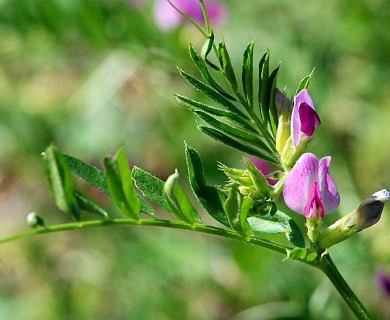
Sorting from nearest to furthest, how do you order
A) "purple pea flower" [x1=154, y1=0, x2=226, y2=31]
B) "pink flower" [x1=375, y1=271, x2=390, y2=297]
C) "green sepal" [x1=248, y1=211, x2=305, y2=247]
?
1. "green sepal" [x1=248, y1=211, x2=305, y2=247]
2. "pink flower" [x1=375, y1=271, x2=390, y2=297]
3. "purple pea flower" [x1=154, y1=0, x2=226, y2=31]

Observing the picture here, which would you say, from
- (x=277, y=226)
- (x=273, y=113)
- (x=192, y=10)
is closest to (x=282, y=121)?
(x=273, y=113)

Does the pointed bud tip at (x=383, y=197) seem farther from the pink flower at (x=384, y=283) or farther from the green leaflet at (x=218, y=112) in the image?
the pink flower at (x=384, y=283)

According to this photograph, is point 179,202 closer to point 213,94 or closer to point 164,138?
point 213,94

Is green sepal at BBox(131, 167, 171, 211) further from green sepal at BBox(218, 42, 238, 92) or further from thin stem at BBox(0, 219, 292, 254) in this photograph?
green sepal at BBox(218, 42, 238, 92)

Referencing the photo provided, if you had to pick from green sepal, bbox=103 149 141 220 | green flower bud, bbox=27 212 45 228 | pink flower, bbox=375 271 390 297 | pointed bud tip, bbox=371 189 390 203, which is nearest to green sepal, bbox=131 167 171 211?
green sepal, bbox=103 149 141 220

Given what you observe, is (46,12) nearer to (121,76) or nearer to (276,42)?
(121,76)

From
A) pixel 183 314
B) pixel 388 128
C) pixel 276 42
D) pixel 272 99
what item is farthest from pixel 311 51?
pixel 272 99

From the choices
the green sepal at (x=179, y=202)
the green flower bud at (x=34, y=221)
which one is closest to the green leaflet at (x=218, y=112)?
the green sepal at (x=179, y=202)
